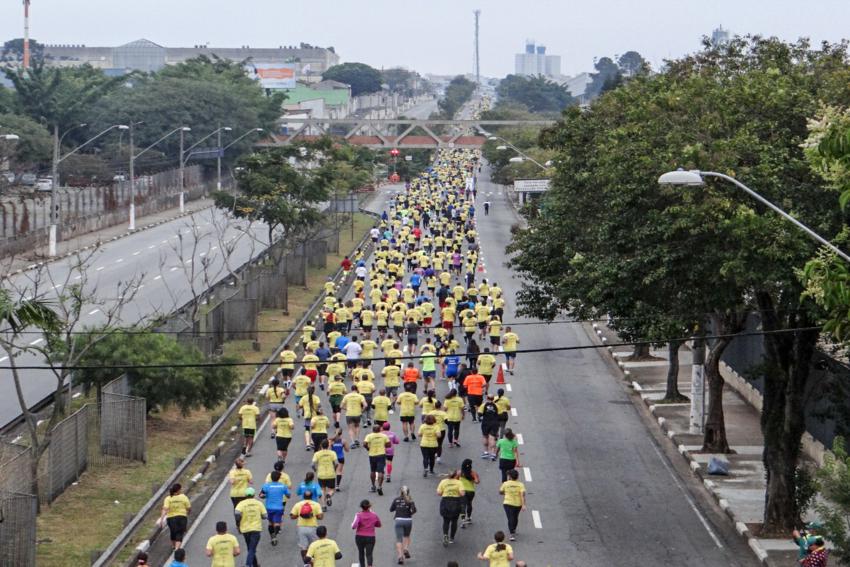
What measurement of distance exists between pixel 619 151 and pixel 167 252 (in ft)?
149

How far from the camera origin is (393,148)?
142 m

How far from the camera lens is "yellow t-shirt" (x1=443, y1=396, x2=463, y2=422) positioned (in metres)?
28.4

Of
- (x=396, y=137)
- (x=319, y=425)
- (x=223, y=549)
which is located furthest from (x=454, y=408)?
(x=396, y=137)

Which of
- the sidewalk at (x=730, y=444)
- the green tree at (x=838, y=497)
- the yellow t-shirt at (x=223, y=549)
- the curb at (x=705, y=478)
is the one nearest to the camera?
the green tree at (x=838, y=497)

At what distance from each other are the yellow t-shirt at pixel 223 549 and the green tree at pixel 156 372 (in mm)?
11229

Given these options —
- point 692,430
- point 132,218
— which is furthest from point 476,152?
point 692,430

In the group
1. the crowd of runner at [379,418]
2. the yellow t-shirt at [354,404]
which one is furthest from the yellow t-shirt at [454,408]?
the yellow t-shirt at [354,404]

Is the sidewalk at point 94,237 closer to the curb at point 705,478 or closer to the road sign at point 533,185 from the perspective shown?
the road sign at point 533,185

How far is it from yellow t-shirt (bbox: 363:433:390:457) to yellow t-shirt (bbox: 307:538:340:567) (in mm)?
6054

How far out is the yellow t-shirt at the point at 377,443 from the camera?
24.8 m

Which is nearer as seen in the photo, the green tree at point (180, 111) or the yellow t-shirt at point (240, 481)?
the yellow t-shirt at point (240, 481)

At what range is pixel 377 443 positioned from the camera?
24.8 m

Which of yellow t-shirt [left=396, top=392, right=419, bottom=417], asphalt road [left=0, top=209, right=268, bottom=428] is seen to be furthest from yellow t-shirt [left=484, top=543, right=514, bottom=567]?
asphalt road [left=0, top=209, right=268, bottom=428]

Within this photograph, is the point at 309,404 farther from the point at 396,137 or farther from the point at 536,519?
the point at 396,137
